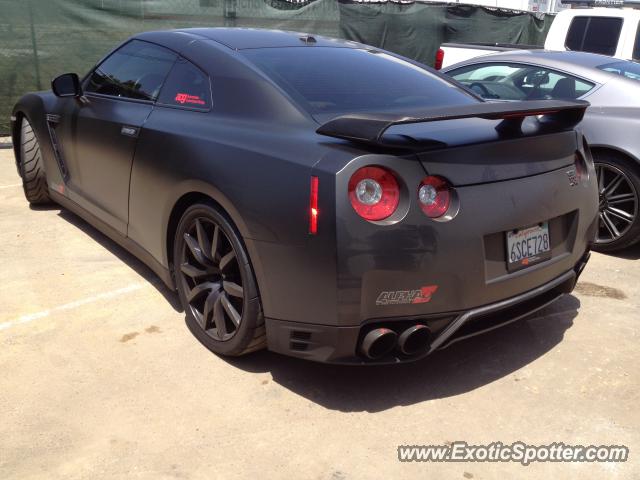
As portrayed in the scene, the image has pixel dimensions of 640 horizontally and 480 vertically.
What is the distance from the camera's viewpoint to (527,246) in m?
2.97

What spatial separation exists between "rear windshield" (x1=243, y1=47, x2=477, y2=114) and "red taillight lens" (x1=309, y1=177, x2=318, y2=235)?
524 mm

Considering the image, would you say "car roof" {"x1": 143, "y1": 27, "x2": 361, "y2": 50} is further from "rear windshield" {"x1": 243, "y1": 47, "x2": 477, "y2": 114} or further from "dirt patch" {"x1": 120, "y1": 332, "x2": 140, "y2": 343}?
"dirt patch" {"x1": 120, "y1": 332, "x2": 140, "y2": 343}

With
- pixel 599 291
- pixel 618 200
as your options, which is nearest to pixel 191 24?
pixel 618 200

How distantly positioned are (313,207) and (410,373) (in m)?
1.09

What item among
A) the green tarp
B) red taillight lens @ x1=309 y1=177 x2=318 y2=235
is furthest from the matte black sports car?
the green tarp

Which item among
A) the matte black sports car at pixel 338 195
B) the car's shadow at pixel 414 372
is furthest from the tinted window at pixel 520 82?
the car's shadow at pixel 414 372

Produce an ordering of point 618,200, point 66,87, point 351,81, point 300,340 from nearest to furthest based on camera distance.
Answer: point 300,340, point 351,81, point 66,87, point 618,200

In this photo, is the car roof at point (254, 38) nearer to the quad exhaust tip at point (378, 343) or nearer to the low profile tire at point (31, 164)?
the quad exhaust tip at point (378, 343)

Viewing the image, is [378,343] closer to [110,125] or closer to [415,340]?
[415,340]

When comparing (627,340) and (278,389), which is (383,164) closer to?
(278,389)

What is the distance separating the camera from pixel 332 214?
256cm

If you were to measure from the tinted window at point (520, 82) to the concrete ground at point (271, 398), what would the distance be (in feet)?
7.06

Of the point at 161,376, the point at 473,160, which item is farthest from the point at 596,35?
the point at 161,376

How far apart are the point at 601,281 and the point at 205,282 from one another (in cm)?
269
